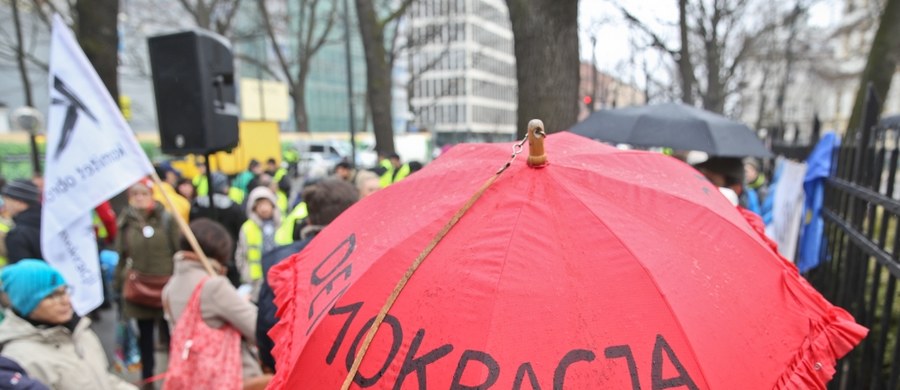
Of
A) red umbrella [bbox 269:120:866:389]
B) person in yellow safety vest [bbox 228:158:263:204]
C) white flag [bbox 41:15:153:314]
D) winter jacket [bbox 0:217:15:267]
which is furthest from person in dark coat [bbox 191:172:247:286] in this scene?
red umbrella [bbox 269:120:866:389]

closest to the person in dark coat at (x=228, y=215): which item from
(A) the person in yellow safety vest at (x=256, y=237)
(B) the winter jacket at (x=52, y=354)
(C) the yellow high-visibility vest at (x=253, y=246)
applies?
(A) the person in yellow safety vest at (x=256, y=237)

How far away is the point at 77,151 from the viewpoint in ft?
10.9

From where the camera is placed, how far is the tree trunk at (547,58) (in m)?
3.90

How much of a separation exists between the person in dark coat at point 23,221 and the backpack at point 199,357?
2750 millimetres

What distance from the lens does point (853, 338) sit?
1.32 m

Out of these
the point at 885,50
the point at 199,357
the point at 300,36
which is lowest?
the point at 199,357

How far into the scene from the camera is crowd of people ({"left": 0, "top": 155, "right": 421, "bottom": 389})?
2.37m

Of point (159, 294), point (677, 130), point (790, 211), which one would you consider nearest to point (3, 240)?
point (159, 294)

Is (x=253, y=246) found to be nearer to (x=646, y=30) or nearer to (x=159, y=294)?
(x=159, y=294)

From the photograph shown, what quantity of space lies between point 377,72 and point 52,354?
8.87m

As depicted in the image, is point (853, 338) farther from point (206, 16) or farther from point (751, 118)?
point (751, 118)

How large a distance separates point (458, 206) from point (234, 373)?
2145mm

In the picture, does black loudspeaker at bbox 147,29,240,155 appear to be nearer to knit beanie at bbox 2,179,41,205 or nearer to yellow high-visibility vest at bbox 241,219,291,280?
yellow high-visibility vest at bbox 241,219,291,280

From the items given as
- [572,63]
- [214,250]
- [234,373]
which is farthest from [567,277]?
[572,63]
